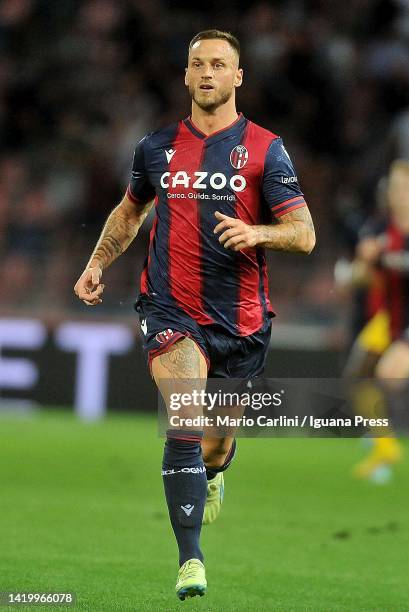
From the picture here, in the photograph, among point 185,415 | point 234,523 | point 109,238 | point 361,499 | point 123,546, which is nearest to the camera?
point 185,415

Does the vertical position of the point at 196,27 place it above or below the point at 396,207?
above

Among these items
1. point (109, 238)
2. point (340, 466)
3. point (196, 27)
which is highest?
point (196, 27)

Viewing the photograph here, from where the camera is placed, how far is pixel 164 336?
5059 mm

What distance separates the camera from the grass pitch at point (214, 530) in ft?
17.1

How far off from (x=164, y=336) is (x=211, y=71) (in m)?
1.06

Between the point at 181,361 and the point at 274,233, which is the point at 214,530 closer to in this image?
the point at 181,361

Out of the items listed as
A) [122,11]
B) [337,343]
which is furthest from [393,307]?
[122,11]

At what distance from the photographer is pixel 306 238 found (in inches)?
197

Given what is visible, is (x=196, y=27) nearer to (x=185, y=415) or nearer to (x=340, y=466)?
(x=340, y=466)

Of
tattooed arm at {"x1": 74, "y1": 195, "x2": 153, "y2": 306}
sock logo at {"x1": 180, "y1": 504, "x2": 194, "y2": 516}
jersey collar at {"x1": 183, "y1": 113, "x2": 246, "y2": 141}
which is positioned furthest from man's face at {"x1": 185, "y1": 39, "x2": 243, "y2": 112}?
sock logo at {"x1": 180, "y1": 504, "x2": 194, "y2": 516}

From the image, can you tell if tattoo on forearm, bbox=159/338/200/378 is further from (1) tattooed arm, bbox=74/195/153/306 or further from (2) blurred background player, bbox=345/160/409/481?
(2) blurred background player, bbox=345/160/409/481

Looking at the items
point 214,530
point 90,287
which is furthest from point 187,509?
point 214,530

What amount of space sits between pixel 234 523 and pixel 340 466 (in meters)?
2.83

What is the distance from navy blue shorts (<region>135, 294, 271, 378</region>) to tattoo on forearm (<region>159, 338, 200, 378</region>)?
3 cm
